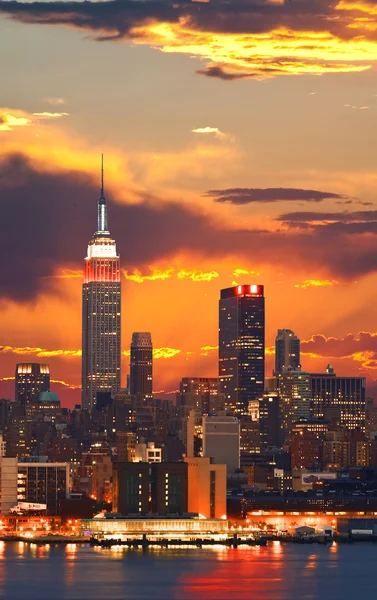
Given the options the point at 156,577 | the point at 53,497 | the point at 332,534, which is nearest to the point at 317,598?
the point at 156,577

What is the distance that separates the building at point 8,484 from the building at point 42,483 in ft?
1.34

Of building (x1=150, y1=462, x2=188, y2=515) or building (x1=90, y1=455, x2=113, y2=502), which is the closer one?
building (x1=150, y1=462, x2=188, y2=515)

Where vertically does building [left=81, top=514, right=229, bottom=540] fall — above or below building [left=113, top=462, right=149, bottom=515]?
below

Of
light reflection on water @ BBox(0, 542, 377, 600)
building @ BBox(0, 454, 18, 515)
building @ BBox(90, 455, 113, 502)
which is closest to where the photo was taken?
light reflection on water @ BBox(0, 542, 377, 600)

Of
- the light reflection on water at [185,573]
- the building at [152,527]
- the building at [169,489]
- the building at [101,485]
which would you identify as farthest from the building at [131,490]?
the building at [101,485]

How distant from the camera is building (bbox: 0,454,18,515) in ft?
590

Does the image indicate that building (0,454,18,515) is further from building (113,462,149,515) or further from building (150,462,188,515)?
building (150,462,188,515)

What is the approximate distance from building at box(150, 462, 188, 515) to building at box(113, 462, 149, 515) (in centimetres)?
70

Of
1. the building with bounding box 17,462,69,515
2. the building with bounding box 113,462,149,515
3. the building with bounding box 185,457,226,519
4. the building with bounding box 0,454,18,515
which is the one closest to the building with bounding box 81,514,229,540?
the building with bounding box 113,462,149,515

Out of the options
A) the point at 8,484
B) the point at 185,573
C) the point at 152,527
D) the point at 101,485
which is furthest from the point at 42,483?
the point at 185,573

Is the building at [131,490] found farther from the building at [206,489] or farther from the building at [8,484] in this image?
the building at [8,484]

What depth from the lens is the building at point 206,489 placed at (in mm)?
175000

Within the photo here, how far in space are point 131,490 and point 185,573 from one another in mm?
43337

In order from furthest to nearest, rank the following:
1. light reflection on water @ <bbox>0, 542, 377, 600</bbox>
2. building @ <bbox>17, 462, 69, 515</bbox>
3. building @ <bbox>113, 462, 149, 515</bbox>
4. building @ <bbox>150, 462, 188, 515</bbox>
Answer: building @ <bbox>17, 462, 69, 515</bbox>
building @ <bbox>150, 462, 188, 515</bbox>
building @ <bbox>113, 462, 149, 515</bbox>
light reflection on water @ <bbox>0, 542, 377, 600</bbox>
